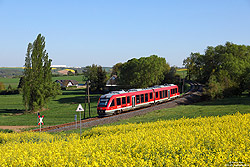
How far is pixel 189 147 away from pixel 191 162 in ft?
5.70

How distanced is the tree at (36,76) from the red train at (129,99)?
82.3 feet

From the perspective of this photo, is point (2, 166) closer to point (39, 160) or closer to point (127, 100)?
point (39, 160)

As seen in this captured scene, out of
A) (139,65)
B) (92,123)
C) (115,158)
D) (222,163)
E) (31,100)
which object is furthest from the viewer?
(139,65)

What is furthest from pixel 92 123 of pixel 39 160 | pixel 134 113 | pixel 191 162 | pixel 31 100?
pixel 31 100

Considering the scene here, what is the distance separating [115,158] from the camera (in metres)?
8.19

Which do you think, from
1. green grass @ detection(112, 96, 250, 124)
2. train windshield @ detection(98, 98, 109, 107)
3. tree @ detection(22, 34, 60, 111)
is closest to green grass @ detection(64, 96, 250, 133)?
green grass @ detection(112, 96, 250, 124)

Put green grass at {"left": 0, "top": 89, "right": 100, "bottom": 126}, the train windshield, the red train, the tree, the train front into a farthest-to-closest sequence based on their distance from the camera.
→ the tree < green grass at {"left": 0, "top": 89, "right": 100, "bottom": 126} < the red train < the train windshield < the train front

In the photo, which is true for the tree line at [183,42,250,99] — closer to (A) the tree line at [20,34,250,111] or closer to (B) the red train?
(A) the tree line at [20,34,250,111]

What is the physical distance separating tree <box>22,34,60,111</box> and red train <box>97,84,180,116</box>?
987 inches

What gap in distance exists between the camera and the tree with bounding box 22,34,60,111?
5306cm

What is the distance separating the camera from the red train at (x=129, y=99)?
31919 mm

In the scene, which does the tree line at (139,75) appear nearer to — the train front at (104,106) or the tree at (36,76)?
the tree at (36,76)

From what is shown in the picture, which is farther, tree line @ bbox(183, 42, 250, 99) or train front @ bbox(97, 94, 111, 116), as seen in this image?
tree line @ bbox(183, 42, 250, 99)

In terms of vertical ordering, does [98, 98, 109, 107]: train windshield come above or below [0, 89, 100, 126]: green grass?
above
